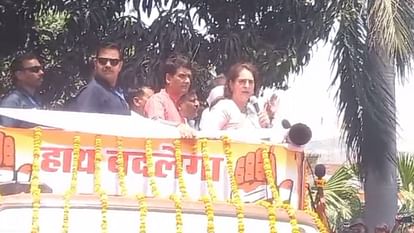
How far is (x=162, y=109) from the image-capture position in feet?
13.7

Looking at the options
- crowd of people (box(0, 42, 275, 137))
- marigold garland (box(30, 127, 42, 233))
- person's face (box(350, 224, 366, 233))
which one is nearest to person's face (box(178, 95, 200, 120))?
crowd of people (box(0, 42, 275, 137))

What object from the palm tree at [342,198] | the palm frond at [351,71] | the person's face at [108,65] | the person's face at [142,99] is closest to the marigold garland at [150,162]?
the person's face at [108,65]

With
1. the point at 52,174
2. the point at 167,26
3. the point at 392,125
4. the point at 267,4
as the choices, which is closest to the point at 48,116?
the point at 52,174

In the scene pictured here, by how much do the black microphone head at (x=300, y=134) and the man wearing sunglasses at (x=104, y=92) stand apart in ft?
3.24

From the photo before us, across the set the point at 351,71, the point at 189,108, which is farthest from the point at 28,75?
the point at 351,71

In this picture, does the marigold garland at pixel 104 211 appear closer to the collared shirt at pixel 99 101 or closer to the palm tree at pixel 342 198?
the collared shirt at pixel 99 101

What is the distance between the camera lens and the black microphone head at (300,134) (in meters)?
3.51

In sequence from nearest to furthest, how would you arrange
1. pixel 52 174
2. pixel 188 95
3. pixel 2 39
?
pixel 52 174 < pixel 188 95 < pixel 2 39

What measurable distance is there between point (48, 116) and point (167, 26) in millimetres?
3948

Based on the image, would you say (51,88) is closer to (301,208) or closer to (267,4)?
(267,4)

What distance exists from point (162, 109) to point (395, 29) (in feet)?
6.78

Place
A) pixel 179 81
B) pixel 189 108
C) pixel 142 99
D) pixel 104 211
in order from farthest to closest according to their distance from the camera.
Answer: pixel 142 99 → pixel 189 108 → pixel 179 81 → pixel 104 211

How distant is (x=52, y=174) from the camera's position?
10.4 ft

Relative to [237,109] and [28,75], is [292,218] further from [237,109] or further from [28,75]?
[28,75]
